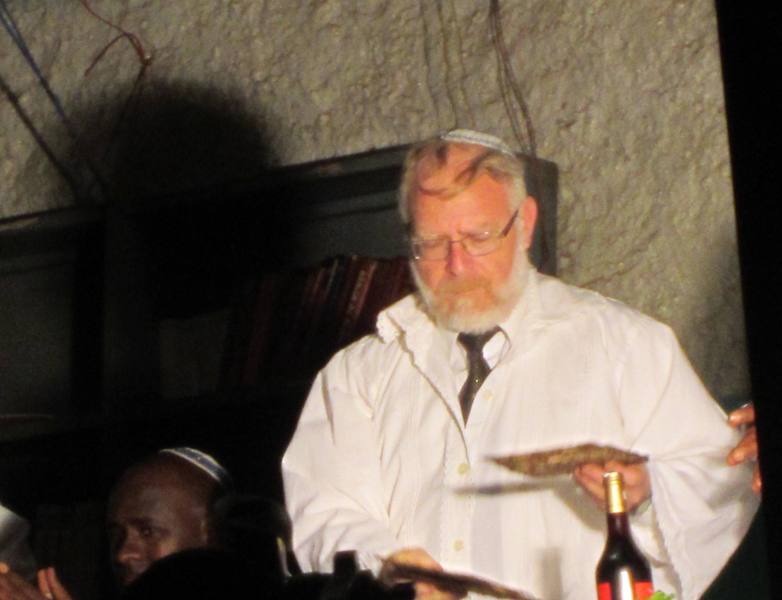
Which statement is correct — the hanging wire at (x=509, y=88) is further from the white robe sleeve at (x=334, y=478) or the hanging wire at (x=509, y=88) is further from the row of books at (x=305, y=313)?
the white robe sleeve at (x=334, y=478)

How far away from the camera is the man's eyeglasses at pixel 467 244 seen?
7.93ft

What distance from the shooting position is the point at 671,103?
10.1 ft

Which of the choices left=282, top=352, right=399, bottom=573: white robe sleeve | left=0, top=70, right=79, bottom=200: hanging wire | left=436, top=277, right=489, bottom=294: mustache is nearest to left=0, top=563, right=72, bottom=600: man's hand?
left=282, top=352, right=399, bottom=573: white robe sleeve

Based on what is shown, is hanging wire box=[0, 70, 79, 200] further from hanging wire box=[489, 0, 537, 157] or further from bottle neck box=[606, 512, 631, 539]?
bottle neck box=[606, 512, 631, 539]

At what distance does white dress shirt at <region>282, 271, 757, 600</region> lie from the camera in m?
2.18

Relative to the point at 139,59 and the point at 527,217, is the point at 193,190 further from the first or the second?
the point at 527,217

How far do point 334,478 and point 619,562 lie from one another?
0.86 m

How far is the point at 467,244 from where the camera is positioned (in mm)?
2422

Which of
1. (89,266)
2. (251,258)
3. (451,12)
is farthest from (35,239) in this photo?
(451,12)

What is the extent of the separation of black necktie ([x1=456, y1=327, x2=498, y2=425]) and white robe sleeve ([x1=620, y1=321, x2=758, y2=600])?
0.24 metres

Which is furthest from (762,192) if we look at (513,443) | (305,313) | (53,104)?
(53,104)

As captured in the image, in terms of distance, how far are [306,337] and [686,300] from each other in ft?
2.55

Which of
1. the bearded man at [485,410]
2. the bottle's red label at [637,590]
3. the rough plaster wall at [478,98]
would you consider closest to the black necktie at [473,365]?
the bearded man at [485,410]

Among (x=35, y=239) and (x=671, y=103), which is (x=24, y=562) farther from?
(x=671, y=103)
